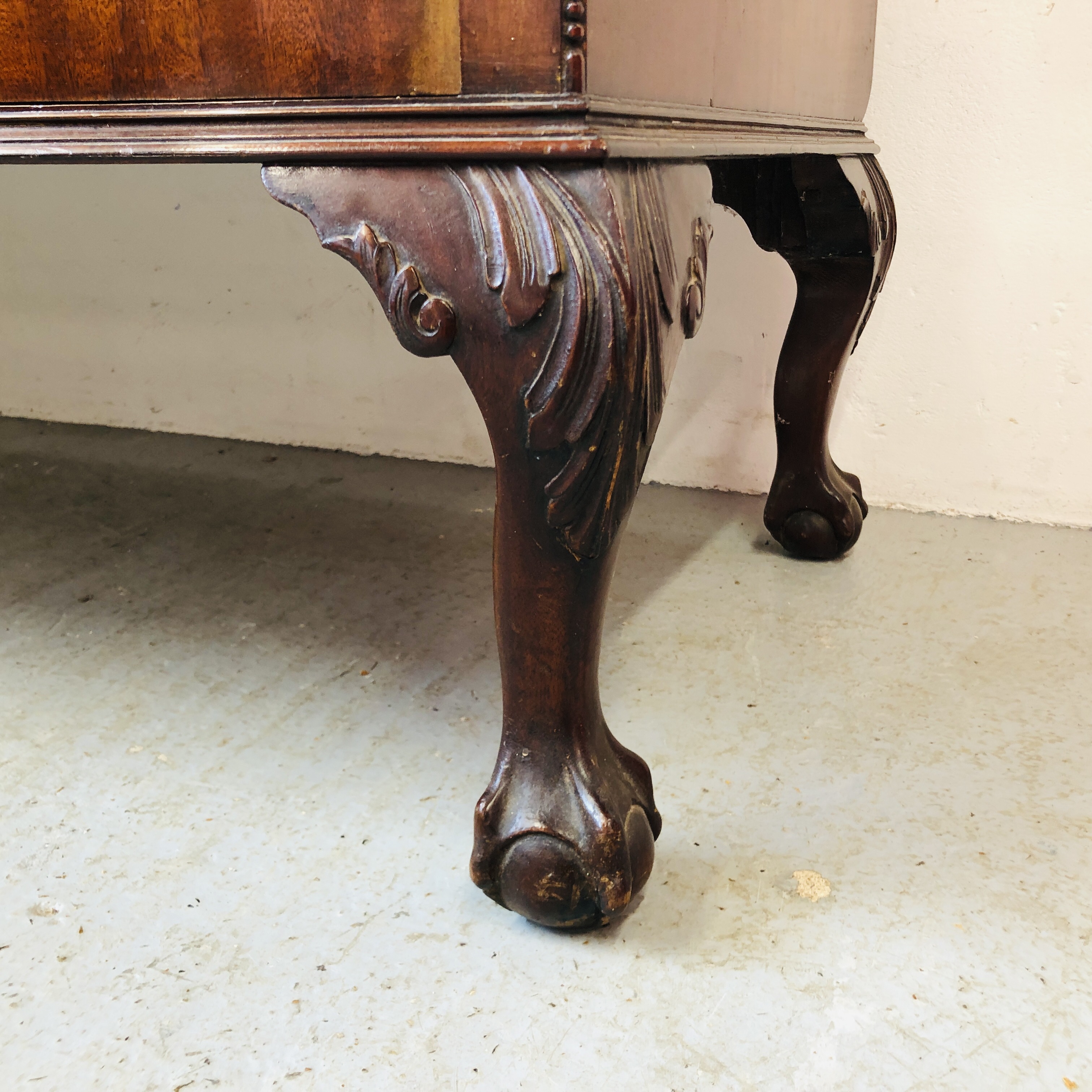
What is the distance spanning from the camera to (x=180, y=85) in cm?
53

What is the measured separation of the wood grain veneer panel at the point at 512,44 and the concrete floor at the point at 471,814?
1.53 ft

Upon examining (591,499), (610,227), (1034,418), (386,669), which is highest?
(610,227)

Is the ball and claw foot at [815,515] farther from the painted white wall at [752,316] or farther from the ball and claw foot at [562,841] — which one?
the ball and claw foot at [562,841]

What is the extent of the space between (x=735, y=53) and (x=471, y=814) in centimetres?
53

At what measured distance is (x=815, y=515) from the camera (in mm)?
1149

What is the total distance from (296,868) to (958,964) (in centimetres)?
40

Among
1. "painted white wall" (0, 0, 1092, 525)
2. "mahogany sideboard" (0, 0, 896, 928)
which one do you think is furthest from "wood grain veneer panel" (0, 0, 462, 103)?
"painted white wall" (0, 0, 1092, 525)

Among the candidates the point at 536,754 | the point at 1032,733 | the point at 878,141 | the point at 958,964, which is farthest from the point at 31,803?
the point at 878,141

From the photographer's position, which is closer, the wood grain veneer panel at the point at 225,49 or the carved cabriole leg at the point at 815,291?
the wood grain veneer panel at the point at 225,49

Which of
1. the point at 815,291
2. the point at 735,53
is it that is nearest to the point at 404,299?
the point at 735,53

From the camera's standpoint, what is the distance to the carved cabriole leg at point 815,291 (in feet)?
3.28

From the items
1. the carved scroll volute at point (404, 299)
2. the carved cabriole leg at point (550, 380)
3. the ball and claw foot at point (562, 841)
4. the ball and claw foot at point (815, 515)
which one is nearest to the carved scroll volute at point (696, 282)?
the carved cabriole leg at point (550, 380)

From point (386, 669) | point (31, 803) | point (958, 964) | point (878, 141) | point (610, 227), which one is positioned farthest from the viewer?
point (878, 141)

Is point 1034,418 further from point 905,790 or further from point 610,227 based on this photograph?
point 610,227
